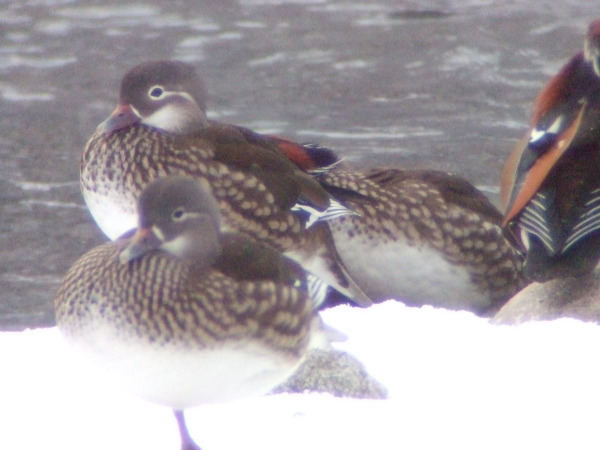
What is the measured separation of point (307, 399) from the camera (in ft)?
12.3

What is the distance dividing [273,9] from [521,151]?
26.4 feet

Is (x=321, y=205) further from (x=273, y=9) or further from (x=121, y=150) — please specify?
(x=273, y=9)

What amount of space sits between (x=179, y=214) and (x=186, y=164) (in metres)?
1.25

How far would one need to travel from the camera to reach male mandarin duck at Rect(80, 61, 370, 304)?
460cm

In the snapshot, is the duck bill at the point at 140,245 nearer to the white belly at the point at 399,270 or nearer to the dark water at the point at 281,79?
the white belly at the point at 399,270

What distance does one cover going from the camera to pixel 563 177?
448 cm

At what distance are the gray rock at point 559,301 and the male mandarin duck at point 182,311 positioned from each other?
1.56 meters

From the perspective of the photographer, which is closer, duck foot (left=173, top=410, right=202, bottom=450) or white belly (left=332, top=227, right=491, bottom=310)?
duck foot (left=173, top=410, right=202, bottom=450)

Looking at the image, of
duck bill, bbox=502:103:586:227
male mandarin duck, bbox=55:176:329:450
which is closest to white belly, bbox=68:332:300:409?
male mandarin duck, bbox=55:176:329:450

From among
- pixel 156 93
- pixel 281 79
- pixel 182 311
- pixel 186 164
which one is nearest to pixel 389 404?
pixel 182 311

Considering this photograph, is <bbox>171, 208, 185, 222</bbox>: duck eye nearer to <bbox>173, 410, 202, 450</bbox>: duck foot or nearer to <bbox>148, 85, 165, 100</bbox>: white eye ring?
<bbox>173, 410, 202, 450</bbox>: duck foot

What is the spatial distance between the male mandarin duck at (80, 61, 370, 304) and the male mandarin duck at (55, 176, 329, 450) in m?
1.09

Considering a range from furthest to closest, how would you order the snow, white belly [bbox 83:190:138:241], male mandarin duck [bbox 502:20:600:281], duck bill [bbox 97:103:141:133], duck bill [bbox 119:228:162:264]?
duck bill [bbox 97:103:141:133] → white belly [bbox 83:190:138:241] → male mandarin duck [bbox 502:20:600:281] → the snow → duck bill [bbox 119:228:162:264]

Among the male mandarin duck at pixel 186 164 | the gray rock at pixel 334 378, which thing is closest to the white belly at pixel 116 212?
the male mandarin duck at pixel 186 164
